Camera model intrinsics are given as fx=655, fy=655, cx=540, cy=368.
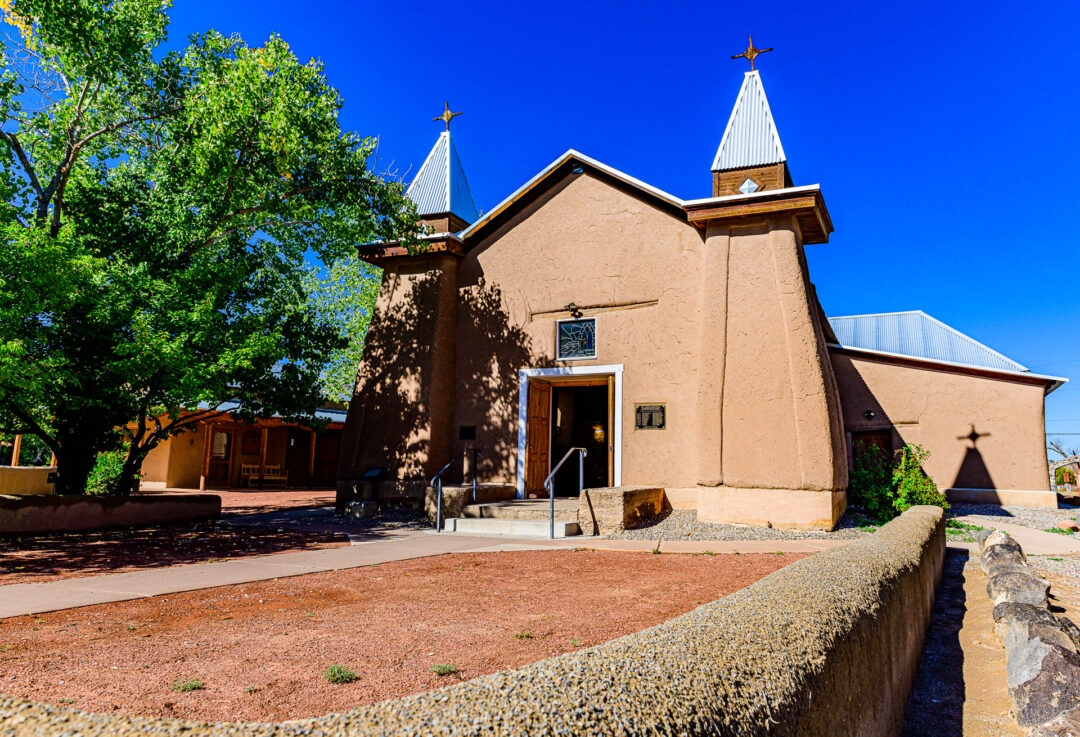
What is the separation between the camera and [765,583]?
3.11 meters

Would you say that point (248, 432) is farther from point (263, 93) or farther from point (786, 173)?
point (786, 173)

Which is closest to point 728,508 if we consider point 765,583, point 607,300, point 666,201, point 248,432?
point 607,300

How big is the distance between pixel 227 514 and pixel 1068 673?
13755mm

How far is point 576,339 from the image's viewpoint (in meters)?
13.2

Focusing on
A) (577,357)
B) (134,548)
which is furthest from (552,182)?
(134,548)

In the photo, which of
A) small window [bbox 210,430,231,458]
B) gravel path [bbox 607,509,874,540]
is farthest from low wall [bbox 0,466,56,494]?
gravel path [bbox 607,509,874,540]

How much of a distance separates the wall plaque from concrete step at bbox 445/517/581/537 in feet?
8.69

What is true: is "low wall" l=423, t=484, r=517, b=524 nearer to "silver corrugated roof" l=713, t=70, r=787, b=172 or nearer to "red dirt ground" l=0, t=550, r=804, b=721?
"red dirt ground" l=0, t=550, r=804, b=721

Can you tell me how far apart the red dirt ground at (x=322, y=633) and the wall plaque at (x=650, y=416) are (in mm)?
5024

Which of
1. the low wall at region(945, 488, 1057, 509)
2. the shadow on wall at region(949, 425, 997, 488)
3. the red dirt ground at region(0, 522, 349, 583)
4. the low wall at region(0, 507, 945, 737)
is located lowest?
the red dirt ground at region(0, 522, 349, 583)

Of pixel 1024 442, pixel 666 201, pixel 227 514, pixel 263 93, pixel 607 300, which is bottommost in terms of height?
pixel 227 514

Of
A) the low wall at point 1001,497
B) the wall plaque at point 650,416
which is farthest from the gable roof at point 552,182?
the low wall at point 1001,497

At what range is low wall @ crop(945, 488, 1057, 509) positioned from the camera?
1449 cm

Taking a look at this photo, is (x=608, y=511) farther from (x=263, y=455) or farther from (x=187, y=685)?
(x=263, y=455)
